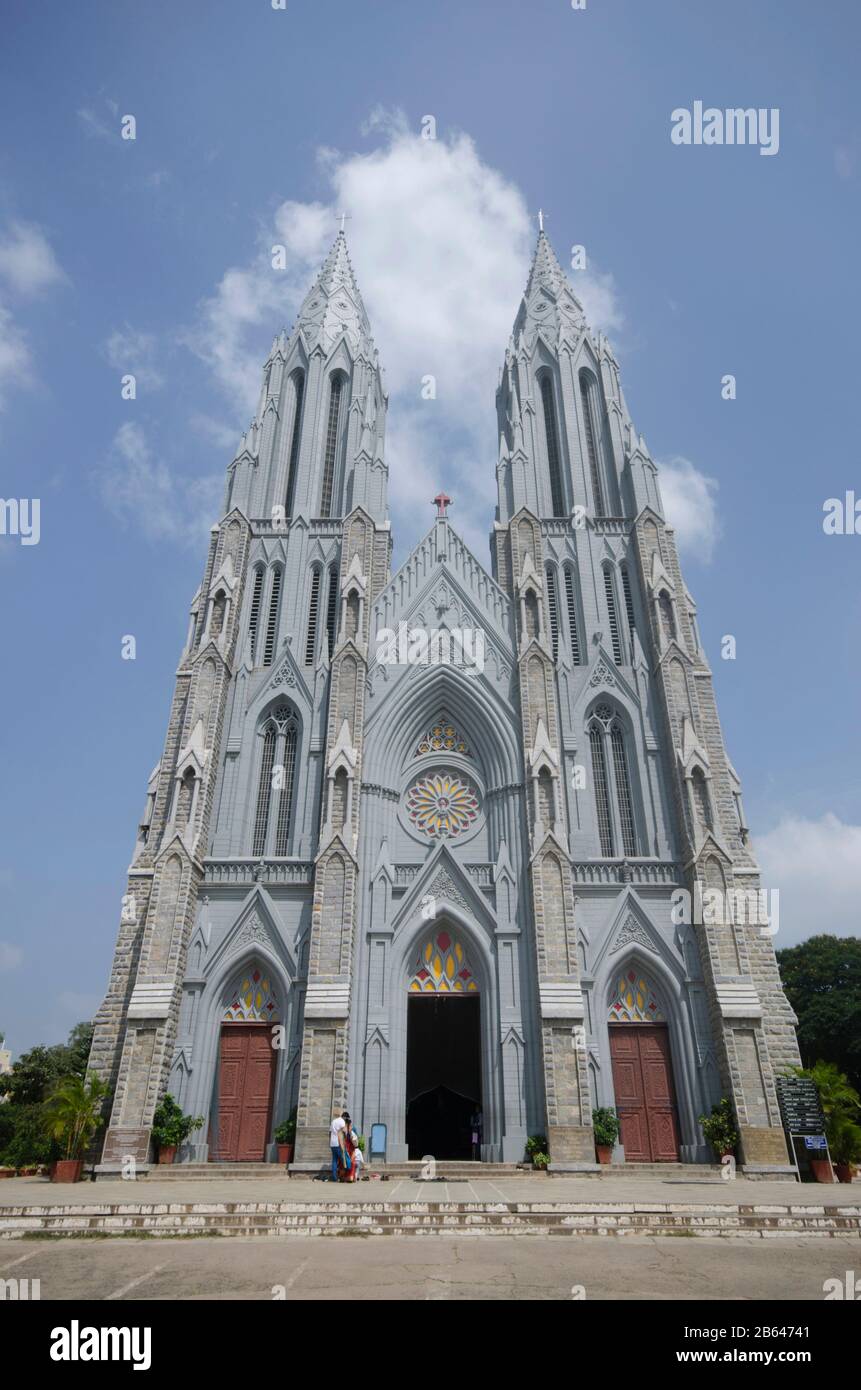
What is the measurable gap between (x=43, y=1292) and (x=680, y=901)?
1846 centimetres

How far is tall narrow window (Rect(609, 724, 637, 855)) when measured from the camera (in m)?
22.9

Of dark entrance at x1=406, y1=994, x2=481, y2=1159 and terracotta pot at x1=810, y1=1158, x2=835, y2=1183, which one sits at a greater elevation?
dark entrance at x1=406, y1=994, x2=481, y2=1159

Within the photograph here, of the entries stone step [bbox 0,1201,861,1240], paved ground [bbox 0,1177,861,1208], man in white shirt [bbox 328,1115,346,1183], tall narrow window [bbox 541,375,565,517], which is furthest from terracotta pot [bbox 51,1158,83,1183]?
tall narrow window [bbox 541,375,565,517]

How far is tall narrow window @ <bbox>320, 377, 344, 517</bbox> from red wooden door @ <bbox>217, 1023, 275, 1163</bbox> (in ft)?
56.6

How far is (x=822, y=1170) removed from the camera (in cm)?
1694

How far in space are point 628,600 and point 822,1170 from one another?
16.4m

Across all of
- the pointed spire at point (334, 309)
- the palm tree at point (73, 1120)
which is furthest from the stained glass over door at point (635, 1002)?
the pointed spire at point (334, 309)

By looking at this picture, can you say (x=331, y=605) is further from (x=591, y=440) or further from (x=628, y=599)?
(x=591, y=440)

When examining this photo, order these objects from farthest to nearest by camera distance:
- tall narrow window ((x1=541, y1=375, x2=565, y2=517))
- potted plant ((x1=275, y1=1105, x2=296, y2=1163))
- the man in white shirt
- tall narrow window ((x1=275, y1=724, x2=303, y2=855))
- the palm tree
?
tall narrow window ((x1=541, y1=375, x2=565, y2=517)) → tall narrow window ((x1=275, y1=724, x2=303, y2=855)) → potted plant ((x1=275, y1=1105, x2=296, y2=1163)) → the palm tree → the man in white shirt

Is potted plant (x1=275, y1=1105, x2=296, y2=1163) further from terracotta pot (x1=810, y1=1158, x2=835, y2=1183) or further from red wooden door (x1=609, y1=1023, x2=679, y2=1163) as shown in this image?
terracotta pot (x1=810, y1=1158, x2=835, y2=1183)

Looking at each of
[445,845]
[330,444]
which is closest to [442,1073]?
[445,845]

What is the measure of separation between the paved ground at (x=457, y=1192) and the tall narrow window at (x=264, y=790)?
28.0ft
